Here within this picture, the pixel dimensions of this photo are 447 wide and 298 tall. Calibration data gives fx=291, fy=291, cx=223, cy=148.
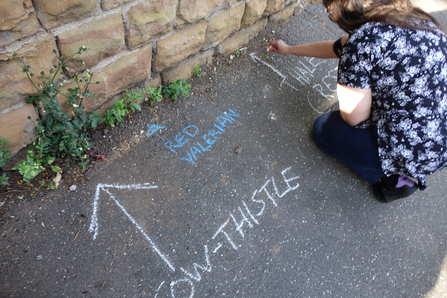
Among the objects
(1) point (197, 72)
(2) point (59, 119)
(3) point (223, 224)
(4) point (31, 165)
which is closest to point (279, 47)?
(1) point (197, 72)

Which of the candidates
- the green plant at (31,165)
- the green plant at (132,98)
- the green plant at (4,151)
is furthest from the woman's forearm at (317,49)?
the green plant at (4,151)

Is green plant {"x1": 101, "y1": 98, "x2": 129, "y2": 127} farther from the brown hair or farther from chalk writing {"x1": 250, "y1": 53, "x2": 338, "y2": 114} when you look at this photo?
the brown hair

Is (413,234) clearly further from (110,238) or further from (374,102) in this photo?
(110,238)

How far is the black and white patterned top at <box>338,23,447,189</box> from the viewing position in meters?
1.53

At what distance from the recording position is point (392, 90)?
166 centimetres

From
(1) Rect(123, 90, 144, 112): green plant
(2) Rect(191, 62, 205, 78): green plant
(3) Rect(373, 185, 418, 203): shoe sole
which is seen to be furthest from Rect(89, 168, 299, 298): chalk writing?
(3) Rect(373, 185, 418, 203): shoe sole

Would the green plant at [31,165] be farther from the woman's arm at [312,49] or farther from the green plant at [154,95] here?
the woman's arm at [312,49]

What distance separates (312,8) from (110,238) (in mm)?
3021

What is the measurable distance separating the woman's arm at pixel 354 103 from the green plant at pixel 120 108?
131 centimetres

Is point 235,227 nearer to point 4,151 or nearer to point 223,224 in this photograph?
point 223,224

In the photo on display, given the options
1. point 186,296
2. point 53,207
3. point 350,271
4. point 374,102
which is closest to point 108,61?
point 53,207

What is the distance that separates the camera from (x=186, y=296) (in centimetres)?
159

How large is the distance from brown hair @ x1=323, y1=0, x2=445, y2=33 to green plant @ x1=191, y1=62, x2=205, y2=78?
1.08 m

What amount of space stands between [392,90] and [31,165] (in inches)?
82.5
